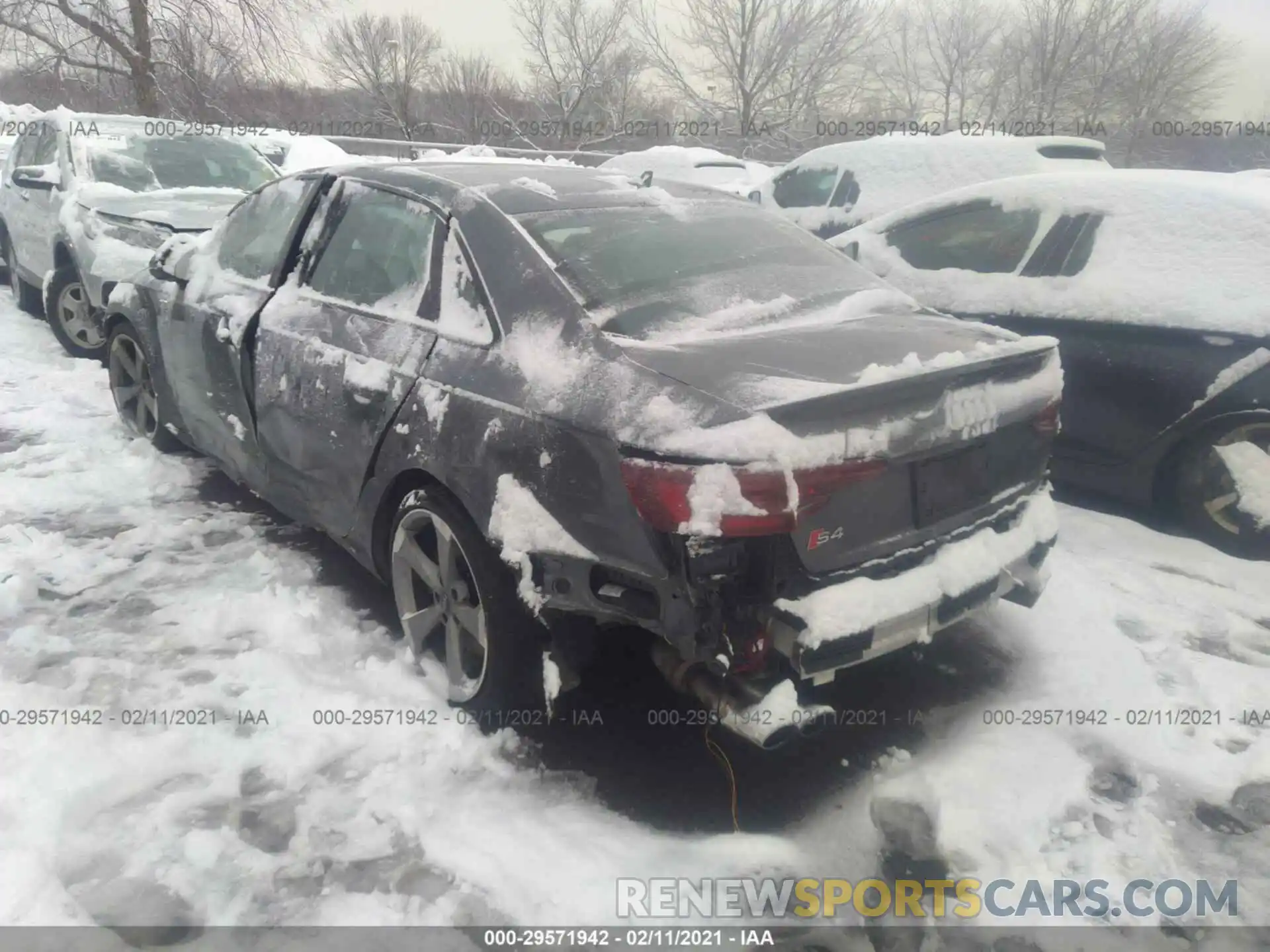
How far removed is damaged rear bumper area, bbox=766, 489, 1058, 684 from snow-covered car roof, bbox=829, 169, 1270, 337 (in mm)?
1751

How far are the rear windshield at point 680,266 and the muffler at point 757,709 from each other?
0.97 metres

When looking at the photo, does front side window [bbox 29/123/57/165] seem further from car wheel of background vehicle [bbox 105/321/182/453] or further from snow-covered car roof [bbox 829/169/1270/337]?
snow-covered car roof [bbox 829/169/1270/337]

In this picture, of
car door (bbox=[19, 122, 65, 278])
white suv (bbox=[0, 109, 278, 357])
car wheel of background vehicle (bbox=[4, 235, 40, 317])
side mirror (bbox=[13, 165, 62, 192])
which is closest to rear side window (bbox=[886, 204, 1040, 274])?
white suv (bbox=[0, 109, 278, 357])

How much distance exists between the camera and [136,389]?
529 centimetres

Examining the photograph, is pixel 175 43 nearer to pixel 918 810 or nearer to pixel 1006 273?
pixel 1006 273

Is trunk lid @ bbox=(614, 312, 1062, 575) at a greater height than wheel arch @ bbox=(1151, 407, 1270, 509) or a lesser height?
greater

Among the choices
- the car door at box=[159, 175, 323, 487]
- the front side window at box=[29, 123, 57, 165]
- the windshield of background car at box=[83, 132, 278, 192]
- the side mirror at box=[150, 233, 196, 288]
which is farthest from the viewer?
the front side window at box=[29, 123, 57, 165]

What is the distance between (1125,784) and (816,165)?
8.09 m

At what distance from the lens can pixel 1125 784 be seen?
271 centimetres

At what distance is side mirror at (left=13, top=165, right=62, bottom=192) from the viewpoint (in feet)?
24.3

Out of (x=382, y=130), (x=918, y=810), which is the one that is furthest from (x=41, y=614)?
(x=382, y=130)

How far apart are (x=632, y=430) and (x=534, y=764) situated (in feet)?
3.91

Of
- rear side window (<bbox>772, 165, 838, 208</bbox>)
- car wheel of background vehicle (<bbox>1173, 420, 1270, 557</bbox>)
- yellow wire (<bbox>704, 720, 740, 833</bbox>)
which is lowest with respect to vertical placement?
yellow wire (<bbox>704, 720, 740, 833</bbox>)

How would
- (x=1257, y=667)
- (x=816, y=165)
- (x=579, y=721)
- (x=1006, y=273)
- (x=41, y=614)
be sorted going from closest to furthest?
1. (x=579, y=721)
2. (x=1257, y=667)
3. (x=41, y=614)
4. (x=1006, y=273)
5. (x=816, y=165)
